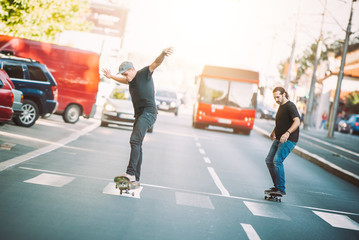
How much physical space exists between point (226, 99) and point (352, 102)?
3303 cm

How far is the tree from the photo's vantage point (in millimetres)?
22547

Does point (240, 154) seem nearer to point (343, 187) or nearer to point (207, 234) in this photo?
point (343, 187)

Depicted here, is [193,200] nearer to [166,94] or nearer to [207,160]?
[207,160]

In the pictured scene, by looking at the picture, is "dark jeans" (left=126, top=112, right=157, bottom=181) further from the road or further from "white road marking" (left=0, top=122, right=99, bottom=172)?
"white road marking" (left=0, top=122, right=99, bottom=172)

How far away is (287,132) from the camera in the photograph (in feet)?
31.2

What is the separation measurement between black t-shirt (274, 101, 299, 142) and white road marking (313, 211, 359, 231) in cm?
143

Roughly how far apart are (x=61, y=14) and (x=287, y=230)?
22177 millimetres

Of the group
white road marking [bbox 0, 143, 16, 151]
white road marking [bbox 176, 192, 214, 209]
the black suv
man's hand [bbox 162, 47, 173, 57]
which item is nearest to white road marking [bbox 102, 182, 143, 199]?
white road marking [bbox 176, 192, 214, 209]

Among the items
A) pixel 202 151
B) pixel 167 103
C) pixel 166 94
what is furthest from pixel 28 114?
pixel 166 94

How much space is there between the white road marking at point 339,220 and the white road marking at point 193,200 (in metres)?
→ 1.60

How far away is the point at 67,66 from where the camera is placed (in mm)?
20328

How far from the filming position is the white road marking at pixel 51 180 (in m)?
8.48

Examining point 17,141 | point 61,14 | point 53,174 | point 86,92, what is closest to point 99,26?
point 61,14

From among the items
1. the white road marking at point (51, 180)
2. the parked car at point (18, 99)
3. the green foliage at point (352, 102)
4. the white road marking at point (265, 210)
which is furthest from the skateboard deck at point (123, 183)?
the green foliage at point (352, 102)
